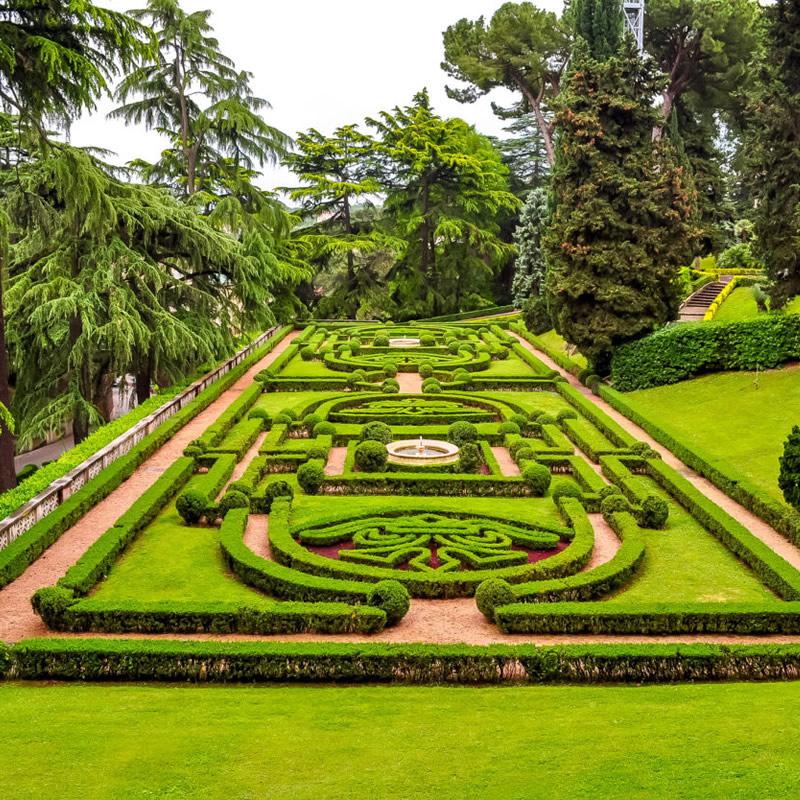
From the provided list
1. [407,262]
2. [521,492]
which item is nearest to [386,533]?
[521,492]

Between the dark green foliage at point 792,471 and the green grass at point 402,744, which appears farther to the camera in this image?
the dark green foliage at point 792,471

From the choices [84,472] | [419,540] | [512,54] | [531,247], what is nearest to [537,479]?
[419,540]

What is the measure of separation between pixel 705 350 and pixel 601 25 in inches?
475

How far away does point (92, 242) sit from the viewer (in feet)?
74.1

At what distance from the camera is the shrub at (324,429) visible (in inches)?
805

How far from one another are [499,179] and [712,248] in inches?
841

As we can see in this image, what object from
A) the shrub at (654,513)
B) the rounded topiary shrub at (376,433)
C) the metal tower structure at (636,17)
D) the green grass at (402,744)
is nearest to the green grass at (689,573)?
the shrub at (654,513)

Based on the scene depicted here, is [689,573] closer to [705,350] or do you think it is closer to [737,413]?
[737,413]

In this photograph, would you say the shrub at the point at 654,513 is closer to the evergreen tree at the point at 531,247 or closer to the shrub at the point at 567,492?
the shrub at the point at 567,492

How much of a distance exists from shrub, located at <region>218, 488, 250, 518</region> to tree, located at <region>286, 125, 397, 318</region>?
106ft

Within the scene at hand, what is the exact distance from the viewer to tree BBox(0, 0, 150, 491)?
14086 millimetres

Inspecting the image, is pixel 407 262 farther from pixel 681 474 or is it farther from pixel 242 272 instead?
pixel 681 474

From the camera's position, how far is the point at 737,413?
70.6ft

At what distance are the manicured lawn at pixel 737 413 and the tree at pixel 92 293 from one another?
14060 millimetres
